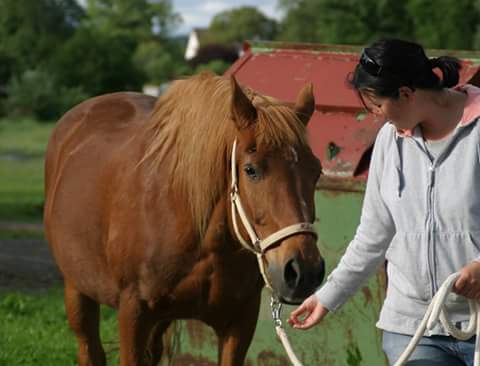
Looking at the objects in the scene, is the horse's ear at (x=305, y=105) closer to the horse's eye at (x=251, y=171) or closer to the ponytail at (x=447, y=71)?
the horse's eye at (x=251, y=171)

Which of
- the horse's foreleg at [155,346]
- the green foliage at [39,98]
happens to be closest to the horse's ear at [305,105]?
the horse's foreleg at [155,346]

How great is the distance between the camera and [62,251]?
243 inches

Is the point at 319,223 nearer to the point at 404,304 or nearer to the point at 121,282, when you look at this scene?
the point at 121,282

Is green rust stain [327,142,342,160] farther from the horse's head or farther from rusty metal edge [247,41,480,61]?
the horse's head

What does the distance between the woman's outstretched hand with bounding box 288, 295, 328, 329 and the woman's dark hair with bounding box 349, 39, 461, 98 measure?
0.78 m

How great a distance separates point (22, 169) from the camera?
2703 cm

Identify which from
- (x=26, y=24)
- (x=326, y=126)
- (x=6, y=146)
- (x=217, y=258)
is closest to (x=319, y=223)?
(x=326, y=126)

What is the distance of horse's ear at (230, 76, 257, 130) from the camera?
182 inches

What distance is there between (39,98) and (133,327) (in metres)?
45.6

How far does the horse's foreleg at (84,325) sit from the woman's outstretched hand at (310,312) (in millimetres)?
2815

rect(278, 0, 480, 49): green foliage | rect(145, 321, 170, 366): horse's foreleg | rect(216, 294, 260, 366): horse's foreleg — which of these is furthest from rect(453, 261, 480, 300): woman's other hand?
rect(278, 0, 480, 49): green foliage

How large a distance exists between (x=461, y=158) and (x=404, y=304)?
1.71 feet

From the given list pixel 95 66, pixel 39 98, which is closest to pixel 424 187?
pixel 39 98

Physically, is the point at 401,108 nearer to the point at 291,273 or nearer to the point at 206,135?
the point at 291,273
